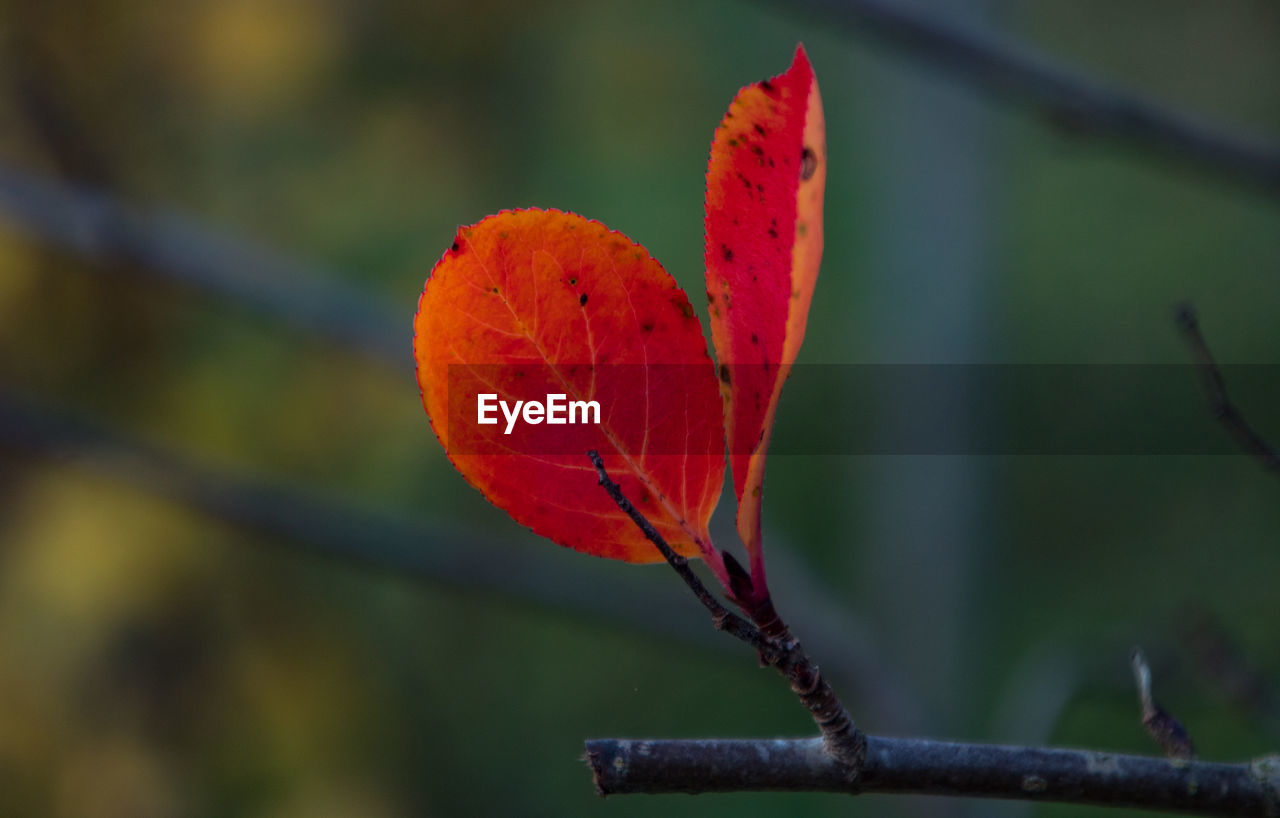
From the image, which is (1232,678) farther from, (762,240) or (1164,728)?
(762,240)

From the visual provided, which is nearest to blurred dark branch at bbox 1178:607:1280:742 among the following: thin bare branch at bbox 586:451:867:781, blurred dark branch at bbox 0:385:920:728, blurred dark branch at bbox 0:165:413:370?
thin bare branch at bbox 586:451:867:781

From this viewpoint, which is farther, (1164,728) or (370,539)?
(370,539)

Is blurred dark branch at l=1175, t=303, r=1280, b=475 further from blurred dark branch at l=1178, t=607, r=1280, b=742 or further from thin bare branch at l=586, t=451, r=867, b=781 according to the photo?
blurred dark branch at l=1178, t=607, r=1280, b=742

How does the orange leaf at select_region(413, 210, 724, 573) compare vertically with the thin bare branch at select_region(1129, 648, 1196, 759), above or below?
above

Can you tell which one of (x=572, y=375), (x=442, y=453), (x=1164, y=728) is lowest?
(x=442, y=453)

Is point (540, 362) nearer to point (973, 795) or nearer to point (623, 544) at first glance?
point (623, 544)

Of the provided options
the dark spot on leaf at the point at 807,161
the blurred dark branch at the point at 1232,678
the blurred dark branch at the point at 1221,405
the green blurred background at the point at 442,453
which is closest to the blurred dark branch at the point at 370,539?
the green blurred background at the point at 442,453

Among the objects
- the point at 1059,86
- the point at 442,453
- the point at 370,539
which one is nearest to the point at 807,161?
the point at 1059,86
